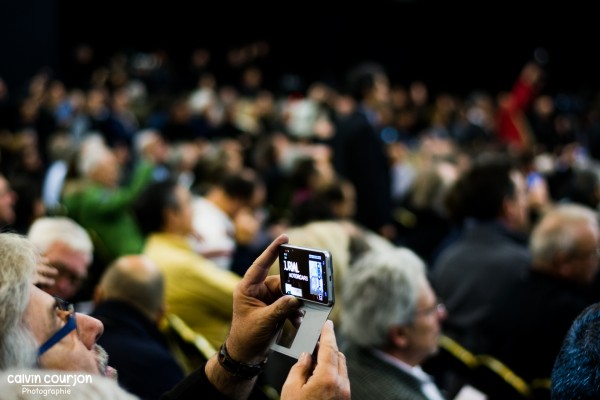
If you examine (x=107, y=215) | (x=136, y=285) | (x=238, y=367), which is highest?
(x=238, y=367)

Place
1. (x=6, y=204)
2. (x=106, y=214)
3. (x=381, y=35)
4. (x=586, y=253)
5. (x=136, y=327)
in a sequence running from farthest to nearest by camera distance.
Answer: (x=381, y=35) < (x=106, y=214) < (x=6, y=204) < (x=586, y=253) < (x=136, y=327)

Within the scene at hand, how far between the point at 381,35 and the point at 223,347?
694 inches

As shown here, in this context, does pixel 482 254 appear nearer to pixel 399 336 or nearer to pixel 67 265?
pixel 399 336

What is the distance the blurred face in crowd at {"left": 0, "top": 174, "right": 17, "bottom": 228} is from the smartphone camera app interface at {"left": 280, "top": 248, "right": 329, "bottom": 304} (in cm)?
311

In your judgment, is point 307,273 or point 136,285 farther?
point 136,285

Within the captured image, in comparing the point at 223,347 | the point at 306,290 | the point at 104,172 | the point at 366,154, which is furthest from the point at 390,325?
the point at 104,172

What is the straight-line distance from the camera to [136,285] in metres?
2.91

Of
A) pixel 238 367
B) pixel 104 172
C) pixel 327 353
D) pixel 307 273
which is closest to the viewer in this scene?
pixel 327 353

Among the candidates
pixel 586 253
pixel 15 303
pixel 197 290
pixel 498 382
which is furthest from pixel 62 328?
pixel 586 253

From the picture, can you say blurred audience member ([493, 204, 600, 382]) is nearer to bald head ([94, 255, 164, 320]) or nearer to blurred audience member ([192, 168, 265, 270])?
bald head ([94, 255, 164, 320])

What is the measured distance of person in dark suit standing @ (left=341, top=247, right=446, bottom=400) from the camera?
2324mm

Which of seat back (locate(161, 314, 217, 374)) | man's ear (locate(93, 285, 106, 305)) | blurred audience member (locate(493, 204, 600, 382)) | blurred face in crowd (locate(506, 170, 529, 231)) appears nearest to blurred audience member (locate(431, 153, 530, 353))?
Answer: blurred face in crowd (locate(506, 170, 529, 231))

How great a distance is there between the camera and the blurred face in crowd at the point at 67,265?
311 cm

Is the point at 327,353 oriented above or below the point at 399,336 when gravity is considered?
above
